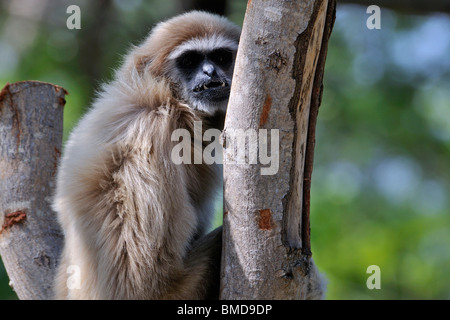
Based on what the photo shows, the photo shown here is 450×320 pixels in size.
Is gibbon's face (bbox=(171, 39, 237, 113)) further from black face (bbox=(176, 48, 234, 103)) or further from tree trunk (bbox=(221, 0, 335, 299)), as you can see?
tree trunk (bbox=(221, 0, 335, 299))

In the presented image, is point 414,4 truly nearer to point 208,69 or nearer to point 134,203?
point 208,69

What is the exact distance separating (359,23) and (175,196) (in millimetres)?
7560

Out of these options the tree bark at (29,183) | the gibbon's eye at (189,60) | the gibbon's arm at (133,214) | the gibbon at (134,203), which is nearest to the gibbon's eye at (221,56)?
the gibbon's eye at (189,60)

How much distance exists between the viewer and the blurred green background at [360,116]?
8.05 metres

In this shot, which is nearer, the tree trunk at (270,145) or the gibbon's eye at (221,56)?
the tree trunk at (270,145)

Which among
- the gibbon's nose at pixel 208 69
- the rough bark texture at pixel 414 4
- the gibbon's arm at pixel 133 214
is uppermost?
the rough bark texture at pixel 414 4

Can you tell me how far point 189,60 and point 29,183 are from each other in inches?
72.7

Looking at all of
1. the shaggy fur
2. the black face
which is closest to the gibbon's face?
the black face

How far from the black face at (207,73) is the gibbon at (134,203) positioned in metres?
0.10

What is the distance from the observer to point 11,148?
4.89m

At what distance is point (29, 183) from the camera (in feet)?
15.9

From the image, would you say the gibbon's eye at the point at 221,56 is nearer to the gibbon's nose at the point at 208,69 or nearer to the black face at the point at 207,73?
the black face at the point at 207,73

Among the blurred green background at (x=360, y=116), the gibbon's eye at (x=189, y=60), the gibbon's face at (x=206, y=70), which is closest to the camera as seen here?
the gibbon's face at (x=206, y=70)

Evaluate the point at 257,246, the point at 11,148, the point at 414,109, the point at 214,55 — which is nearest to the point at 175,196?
the point at 257,246
